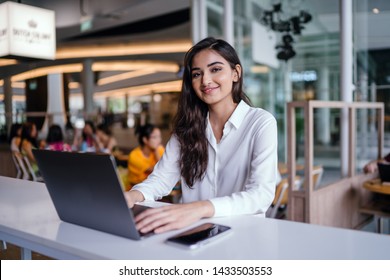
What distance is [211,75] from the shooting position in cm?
167

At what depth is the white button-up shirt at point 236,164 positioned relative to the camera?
5.05ft

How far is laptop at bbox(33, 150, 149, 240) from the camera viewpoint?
1011 millimetres

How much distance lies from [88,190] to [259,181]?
2.21ft

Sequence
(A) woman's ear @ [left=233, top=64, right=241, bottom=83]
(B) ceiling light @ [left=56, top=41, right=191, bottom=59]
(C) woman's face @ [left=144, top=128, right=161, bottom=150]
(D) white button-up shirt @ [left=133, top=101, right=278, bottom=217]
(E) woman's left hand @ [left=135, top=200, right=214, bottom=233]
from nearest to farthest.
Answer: (E) woman's left hand @ [left=135, top=200, right=214, bottom=233] < (D) white button-up shirt @ [left=133, top=101, right=278, bottom=217] < (A) woman's ear @ [left=233, top=64, right=241, bottom=83] < (C) woman's face @ [left=144, top=128, right=161, bottom=150] < (B) ceiling light @ [left=56, top=41, right=191, bottom=59]

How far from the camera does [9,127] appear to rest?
26.4 feet

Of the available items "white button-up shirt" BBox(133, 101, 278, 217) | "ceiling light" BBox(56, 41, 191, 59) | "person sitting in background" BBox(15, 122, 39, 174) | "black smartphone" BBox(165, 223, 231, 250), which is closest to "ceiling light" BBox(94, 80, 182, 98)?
"ceiling light" BBox(56, 41, 191, 59)

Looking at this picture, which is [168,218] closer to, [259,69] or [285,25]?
[285,25]

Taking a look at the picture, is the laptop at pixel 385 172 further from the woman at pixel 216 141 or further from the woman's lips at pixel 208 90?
the woman's lips at pixel 208 90

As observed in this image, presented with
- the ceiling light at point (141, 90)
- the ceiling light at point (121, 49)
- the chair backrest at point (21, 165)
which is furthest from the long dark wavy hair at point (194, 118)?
the ceiling light at point (141, 90)

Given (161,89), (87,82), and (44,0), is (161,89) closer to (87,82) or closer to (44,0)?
(87,82)

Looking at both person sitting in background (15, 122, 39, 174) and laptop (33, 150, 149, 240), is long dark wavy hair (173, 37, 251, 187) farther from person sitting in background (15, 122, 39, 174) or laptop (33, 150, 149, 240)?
person sitting in background (15, 122, 39, 174)

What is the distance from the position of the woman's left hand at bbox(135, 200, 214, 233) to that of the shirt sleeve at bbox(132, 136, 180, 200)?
1.55 ft

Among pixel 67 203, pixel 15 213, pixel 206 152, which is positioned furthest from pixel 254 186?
pixel 15 213

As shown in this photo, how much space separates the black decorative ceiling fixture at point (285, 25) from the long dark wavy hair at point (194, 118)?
13.8 feet
